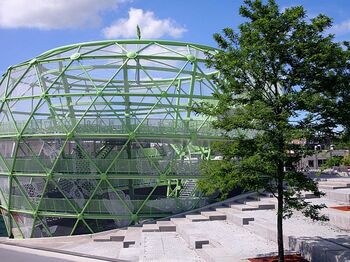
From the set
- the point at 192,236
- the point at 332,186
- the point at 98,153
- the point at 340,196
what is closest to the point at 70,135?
the point at 98,153

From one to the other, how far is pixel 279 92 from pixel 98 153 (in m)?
14.9

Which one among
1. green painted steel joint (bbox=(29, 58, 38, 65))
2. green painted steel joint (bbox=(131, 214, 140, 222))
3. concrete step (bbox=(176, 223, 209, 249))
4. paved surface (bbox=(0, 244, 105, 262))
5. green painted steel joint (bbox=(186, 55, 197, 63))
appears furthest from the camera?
green painted steel joint (bbox=(29, 58, 38, 65))

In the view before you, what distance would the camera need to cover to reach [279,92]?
10.6 meters

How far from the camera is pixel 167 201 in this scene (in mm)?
23469

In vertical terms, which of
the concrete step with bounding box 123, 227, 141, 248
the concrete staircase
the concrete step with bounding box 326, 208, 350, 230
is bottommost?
the concrete step with bounding box 123, 227, 141, 248

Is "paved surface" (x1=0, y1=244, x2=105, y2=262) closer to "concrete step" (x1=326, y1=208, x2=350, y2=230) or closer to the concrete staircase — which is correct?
"concrete step" (x1=326, y1=208, x2=350, y2=230)

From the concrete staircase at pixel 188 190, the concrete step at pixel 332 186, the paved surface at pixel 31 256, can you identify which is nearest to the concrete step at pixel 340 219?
the concrete step at pixel 332 186

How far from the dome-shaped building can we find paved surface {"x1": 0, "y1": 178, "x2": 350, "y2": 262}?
2.45 m

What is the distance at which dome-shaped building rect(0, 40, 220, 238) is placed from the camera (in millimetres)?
23141

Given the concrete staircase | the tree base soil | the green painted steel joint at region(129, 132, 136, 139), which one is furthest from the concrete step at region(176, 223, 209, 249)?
the concrete staircase

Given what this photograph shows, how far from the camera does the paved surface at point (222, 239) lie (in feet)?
39.3

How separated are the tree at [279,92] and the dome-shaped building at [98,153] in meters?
11.6

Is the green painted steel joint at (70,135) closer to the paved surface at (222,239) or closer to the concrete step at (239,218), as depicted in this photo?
the paved surface at (222,239)

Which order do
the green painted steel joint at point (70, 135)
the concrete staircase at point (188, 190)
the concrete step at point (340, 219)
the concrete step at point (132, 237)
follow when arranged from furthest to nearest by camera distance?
the concrete staircase at point (188, 190) → the green painted steel joint at point (70, 135) → the concrete step at point (132, 237) → the concrete step at point (340, 219)
